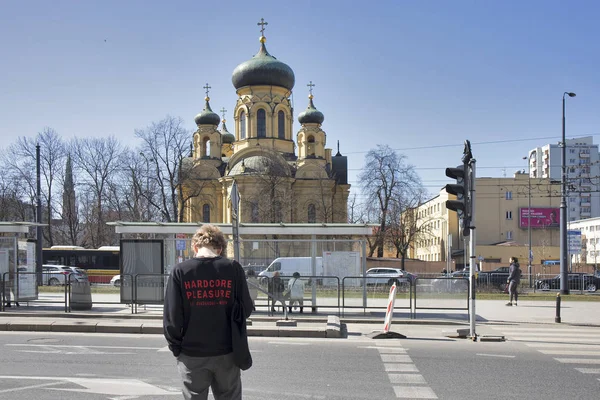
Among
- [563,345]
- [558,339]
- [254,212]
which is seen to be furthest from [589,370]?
[254,212]

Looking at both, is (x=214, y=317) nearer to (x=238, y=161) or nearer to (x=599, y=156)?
(x=238, y=161)

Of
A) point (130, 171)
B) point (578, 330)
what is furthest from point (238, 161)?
point (578, 330)

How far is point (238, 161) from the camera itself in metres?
67.4

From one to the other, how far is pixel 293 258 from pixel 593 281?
21509 millimetres

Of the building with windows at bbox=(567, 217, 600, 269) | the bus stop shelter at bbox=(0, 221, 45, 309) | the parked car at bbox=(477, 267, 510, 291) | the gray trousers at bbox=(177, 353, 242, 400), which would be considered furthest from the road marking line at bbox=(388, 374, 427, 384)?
the building with windows at bbox=(567, 217, 600, 269)

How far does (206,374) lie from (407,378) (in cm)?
501

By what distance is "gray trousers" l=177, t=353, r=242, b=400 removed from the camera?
4.79 meters

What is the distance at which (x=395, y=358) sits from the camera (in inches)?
430

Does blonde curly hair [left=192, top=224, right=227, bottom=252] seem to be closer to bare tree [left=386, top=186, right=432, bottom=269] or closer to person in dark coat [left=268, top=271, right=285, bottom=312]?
person in dark coat [left=268, top=271, right=285, bottom=312]

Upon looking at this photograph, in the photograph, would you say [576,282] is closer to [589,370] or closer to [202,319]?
[589,370]

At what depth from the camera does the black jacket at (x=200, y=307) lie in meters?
4.75

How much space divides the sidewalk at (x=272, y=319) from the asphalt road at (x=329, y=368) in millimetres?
587

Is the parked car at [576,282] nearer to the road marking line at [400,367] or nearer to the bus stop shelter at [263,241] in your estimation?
the bus stop shelter at [263,241]

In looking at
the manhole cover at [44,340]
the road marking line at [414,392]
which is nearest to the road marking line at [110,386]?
the road marking line at [414,392]
